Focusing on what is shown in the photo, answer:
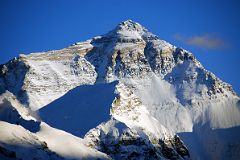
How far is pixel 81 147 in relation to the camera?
175500 mm

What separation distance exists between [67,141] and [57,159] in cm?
1678

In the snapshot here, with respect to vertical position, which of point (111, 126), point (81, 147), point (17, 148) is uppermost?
point (111, 126)

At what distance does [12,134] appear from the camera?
15562cm

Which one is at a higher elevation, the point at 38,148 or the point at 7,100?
the point at 7,100

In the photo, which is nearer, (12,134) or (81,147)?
(12,134)

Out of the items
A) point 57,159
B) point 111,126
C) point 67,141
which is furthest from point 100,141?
point 57,159

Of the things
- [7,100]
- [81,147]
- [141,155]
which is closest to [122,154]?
[141,155]

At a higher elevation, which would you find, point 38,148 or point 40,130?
point 40,130

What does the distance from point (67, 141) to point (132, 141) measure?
886 inches

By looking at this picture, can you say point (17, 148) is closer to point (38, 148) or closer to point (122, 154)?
point (38, 148)

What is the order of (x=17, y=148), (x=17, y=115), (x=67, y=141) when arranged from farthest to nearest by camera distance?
1. (x=17, y=115)
2. (x=67, y=141)
3. (x=17, y=148)

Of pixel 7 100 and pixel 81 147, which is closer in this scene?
pixel 81 147

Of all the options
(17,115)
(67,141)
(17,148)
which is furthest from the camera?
(17,115)

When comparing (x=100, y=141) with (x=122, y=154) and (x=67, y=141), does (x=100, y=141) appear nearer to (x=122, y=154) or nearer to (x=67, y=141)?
(x=122, y=154)
